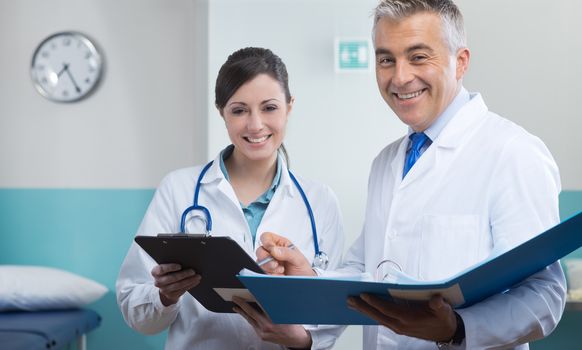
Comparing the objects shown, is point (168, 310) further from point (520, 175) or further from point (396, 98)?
point (520, 175)

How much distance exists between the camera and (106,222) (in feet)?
11.8

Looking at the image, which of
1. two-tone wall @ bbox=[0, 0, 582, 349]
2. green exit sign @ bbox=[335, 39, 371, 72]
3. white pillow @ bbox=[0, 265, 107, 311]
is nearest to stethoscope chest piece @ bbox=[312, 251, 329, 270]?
green exit sign @ bbox=[335, 39, 371, 72]

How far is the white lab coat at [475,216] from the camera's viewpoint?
1254 millimetres

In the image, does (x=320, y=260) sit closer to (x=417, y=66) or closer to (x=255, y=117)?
(x=255, y=117)

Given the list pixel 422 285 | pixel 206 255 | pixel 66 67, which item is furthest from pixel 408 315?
pixel 66 67

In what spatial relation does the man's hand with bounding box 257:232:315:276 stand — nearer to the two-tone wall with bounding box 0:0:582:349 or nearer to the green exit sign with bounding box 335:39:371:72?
the green exit sign with bounding box 335:39:371:72

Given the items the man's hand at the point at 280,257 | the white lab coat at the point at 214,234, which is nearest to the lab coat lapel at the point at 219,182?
the white lab coat at the point at 214,234

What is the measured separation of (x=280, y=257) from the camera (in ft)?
4.84

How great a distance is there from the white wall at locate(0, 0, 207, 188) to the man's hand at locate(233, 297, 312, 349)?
1.99 m

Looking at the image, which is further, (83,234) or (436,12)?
(83,234)

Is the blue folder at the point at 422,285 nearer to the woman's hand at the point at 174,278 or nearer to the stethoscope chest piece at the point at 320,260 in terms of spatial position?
the woman's hand at the point at 174,278

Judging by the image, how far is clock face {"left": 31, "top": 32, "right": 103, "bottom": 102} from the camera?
3594mm

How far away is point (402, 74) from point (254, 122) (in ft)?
1.48

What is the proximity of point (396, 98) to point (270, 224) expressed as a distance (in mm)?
455
